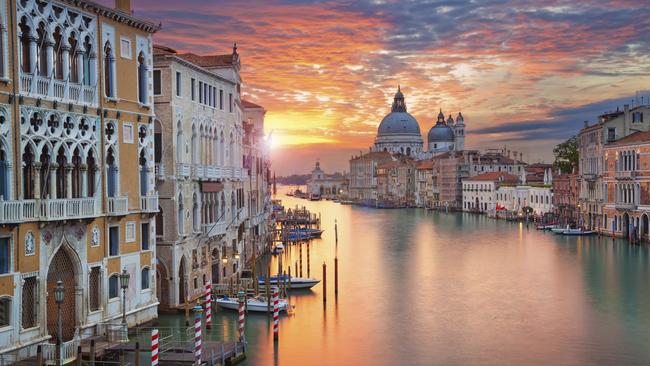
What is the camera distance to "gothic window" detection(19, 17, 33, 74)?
1074 centimetres

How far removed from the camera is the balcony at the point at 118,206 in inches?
499

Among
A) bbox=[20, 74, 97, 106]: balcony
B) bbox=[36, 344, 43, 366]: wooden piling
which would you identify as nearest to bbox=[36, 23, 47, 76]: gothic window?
bbox=[20, 74, 97, 106]: balcony

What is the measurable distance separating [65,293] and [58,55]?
12.2 ft

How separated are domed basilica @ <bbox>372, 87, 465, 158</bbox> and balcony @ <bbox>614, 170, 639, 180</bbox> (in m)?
62.4

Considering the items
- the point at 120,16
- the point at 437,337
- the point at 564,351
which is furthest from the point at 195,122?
the point at 564,351

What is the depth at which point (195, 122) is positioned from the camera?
16.6 meters

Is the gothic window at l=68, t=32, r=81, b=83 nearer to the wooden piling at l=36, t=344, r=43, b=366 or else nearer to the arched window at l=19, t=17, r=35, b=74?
the arched window at l=19, t=17, r=35, b=74

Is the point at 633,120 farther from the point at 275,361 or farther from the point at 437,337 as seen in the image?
the point at 275,361

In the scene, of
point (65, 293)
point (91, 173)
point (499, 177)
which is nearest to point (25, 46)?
point (91, 173)

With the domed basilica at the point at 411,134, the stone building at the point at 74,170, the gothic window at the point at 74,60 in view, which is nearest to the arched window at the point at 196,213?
the stone building at the point at 74,170

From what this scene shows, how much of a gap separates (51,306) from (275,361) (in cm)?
384

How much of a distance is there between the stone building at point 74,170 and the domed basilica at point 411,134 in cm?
8573

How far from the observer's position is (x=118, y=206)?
12836mm

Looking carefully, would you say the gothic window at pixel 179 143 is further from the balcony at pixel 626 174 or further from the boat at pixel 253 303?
the balcony at pixel 626 174
